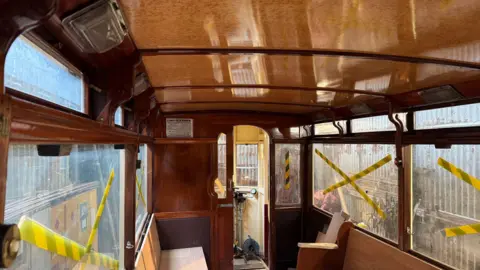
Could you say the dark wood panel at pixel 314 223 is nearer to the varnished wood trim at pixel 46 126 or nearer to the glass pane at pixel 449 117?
the glass pane at pixel 449 117

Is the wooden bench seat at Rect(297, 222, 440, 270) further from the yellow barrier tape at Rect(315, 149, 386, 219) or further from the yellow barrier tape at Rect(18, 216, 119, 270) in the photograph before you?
the yellow barrier tape at Rect(18, 216, 119, 270)

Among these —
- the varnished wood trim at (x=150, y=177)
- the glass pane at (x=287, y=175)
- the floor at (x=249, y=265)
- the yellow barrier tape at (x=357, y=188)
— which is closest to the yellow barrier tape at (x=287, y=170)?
the glass pane at (x=287, y=175)

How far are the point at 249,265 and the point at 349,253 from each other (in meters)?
2.53

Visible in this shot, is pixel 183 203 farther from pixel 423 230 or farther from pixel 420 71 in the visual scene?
pixel 420 71

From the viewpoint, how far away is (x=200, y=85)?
7.76 feet

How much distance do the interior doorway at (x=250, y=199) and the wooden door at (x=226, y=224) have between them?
1.22 meters

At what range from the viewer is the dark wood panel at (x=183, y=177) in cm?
412

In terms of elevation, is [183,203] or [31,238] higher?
[31,238]

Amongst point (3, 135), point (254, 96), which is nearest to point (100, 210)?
point (3, 135)

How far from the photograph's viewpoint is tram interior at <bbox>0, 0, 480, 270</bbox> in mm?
962

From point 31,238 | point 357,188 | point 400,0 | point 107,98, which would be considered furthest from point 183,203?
point 400,0

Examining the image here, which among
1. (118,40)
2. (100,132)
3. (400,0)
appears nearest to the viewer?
(400,0)

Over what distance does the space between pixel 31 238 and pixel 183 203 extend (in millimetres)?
3200

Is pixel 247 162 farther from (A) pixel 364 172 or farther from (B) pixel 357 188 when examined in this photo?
(A) pixel 364 172
